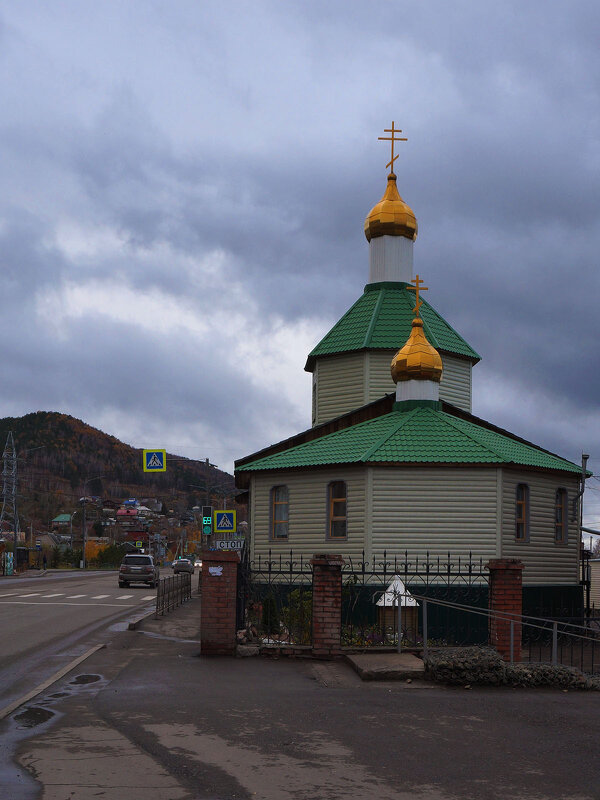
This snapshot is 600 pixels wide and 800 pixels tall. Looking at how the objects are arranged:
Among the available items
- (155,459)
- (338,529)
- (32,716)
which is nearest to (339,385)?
(338,529)

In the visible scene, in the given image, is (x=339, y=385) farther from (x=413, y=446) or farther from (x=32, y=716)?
(x=32, y=716)

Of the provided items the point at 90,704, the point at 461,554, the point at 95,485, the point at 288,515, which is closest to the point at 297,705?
the point at 90,704

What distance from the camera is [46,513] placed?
543 ft

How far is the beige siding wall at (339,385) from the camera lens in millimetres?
27469

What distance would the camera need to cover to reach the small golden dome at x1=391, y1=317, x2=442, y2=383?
2386 cm

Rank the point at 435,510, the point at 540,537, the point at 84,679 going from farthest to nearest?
the point at 540,537, the point at 435,510, the point at 84,679

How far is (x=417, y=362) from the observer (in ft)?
78.2

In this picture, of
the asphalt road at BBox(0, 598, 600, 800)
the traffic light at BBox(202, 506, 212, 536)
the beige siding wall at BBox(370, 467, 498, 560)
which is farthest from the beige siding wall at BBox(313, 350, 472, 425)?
the asphalt road at BBox(0, 598, 600, 800)

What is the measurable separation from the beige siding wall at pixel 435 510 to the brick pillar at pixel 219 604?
727cm

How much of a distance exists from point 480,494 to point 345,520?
10.8 feet

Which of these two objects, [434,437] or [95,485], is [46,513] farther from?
[434,437]

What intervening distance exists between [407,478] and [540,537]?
155 inches

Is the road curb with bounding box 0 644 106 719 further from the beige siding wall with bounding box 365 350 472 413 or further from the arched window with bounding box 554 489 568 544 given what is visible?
the beige siding wall with bounding box 365 350 472 413

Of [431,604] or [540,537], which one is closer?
[431,604]
